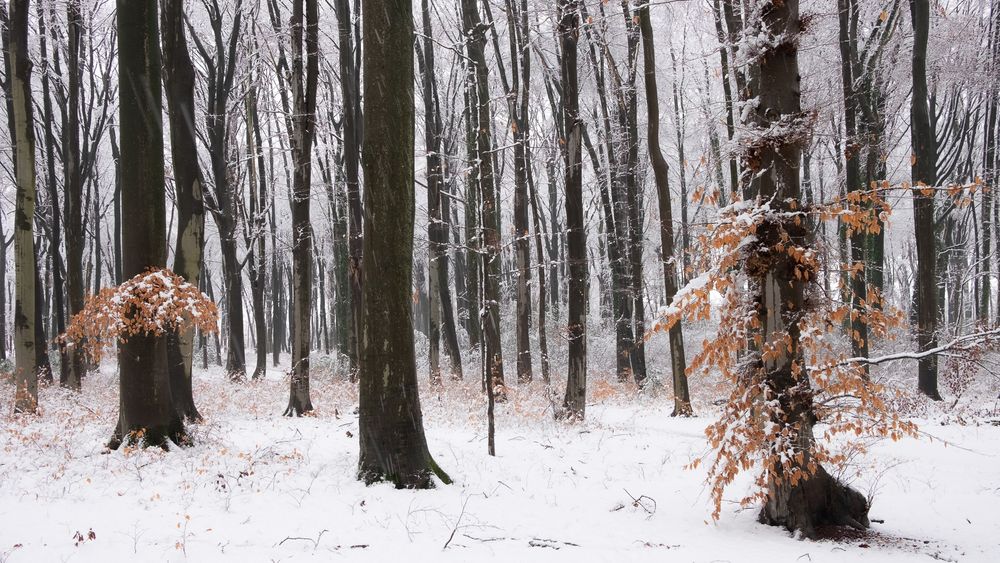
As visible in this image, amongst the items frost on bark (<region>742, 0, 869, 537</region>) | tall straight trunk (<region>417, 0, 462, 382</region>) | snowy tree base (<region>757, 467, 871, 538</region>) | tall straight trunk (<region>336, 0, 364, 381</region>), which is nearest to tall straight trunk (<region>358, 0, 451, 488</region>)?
snowy tree base (<region>757, 467, 871, 538</region>)

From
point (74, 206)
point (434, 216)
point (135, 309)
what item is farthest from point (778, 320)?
point (74, 206)

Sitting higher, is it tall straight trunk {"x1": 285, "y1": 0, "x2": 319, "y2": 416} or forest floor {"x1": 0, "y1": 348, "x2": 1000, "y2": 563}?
tall straight trunk {"x1": 285, "y1": 0, "x2": 319, "y2": 416}

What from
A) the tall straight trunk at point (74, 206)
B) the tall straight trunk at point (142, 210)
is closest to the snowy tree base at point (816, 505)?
the tall straight trunk at point (142, 210)

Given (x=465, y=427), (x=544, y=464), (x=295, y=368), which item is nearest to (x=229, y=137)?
(x=295, y=368)

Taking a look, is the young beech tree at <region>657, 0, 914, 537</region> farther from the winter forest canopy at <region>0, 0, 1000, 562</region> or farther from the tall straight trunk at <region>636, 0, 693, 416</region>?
the tall straight trunk at <region>636, 0, 693, 416</region>

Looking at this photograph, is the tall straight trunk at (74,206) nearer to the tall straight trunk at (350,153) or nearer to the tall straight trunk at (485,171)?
the tall straight trunk at (350,153)

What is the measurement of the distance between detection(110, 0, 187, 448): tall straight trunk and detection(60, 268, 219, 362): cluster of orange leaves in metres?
0.29

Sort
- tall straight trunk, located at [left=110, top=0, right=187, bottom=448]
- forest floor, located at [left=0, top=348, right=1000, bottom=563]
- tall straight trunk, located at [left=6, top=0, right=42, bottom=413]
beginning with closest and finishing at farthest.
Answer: forest floor, located at [left=0, top=348, right=1000, bottom=563] < tall straight trunk, located at [left=110, top=0, right=187, bottom=448] < tall straight trunk, located at [left=6, top=0, right=42, bottom=413]

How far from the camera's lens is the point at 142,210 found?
23.2 feet

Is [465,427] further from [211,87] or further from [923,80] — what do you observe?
[211,87]

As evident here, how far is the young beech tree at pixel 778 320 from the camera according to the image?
452 cm

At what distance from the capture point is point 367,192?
19.3ft

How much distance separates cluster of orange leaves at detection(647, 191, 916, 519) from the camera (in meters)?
4.47

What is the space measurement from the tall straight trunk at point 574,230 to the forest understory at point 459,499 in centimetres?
78
